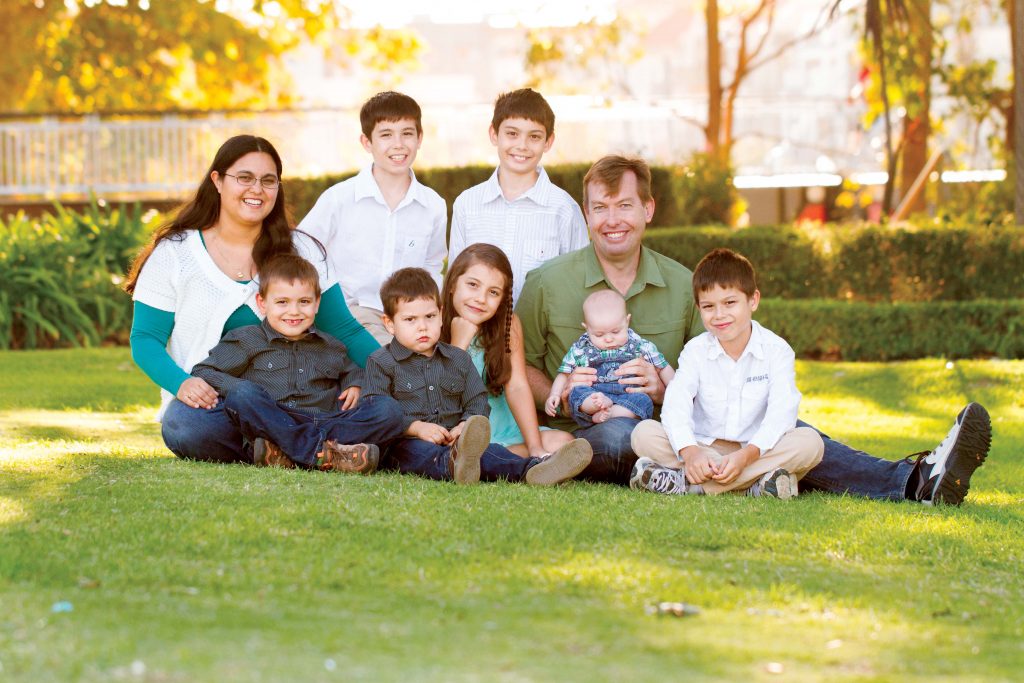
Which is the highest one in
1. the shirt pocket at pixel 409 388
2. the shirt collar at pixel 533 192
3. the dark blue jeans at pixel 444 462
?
the shirt collar at pixel 533 192

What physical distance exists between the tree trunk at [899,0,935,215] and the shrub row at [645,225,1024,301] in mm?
2611

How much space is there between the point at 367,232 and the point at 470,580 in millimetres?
2878

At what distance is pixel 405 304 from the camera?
5.38m

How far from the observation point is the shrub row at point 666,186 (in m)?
13.2

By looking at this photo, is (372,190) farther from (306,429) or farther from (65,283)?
(65,283)

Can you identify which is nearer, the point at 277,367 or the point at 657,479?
the point at 657,479

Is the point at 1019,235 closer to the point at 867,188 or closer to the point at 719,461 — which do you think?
the point at 719,461

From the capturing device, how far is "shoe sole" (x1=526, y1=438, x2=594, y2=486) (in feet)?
16.2

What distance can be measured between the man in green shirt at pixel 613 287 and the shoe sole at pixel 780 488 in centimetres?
69

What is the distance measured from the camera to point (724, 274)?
5.13 metres

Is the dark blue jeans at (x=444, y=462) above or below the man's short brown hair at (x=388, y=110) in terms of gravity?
below

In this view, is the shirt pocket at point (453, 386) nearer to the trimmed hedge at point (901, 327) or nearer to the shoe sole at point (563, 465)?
the shoe sole at point (563, 465)

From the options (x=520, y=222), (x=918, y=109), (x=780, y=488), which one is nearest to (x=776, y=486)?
(x=780, y=488)

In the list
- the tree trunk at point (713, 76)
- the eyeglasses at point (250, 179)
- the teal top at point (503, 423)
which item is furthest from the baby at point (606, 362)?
the tree trunk at point (713, 76)
